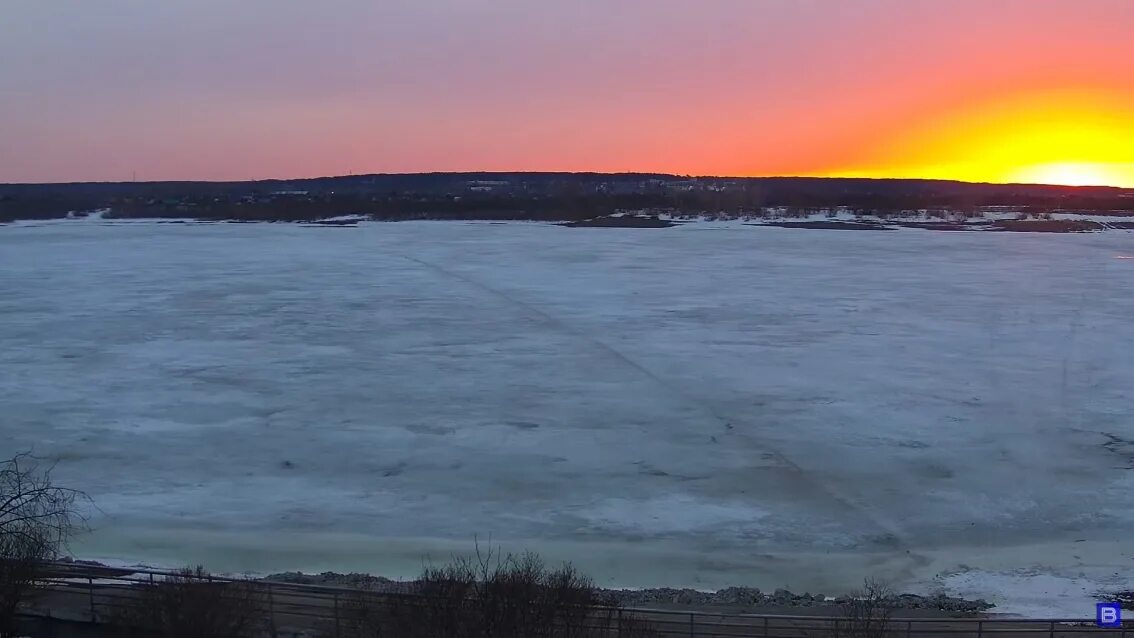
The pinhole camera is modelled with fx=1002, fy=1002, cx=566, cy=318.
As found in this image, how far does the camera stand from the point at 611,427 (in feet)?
38.0

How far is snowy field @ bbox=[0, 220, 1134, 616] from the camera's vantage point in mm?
8164

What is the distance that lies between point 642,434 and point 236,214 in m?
→ 64.0

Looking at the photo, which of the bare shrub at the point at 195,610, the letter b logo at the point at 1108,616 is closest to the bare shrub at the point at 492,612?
the bare shrub at the point at 195,610

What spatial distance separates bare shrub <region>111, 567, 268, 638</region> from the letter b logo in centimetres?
508

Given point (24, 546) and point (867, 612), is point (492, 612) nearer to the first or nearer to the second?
point (867, 612)

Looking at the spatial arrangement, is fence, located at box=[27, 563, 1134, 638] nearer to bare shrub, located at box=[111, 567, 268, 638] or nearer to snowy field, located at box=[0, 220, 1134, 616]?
bare shrub, located at box=[111, 567, 268, 638]

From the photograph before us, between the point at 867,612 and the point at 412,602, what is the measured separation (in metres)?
2.84

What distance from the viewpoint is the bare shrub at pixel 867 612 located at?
5.85 metres

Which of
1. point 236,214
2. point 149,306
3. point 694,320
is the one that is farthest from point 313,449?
point 236,214

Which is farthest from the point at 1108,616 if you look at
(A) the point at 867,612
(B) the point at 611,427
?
(B) the point at 611,427

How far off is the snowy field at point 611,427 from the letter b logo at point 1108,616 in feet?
1.70

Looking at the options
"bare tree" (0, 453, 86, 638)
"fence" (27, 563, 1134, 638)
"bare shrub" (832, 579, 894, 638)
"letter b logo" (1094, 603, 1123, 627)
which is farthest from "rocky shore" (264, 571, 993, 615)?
"bare tree" (0, 453, 86, 638)

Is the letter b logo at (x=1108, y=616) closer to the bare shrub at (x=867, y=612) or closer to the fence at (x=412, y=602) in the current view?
the fence at (x=412, y=602)

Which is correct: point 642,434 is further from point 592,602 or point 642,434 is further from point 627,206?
point 627,206
